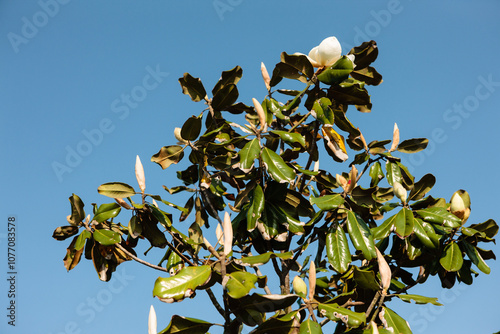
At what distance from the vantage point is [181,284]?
2.12 meters

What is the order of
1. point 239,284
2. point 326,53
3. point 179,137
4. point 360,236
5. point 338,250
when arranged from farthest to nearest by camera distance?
point 179,137 → point 326,53 → point 338,250 → point 360,236 → point 239,284

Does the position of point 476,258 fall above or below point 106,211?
below

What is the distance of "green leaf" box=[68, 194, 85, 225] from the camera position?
2752mm

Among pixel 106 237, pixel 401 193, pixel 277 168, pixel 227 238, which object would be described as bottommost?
pixel 401 193

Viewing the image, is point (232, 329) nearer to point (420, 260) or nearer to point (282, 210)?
point (282, 210)

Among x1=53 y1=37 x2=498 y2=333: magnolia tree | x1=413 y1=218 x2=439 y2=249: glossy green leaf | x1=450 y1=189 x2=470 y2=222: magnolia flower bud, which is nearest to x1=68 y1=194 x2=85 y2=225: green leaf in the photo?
x1=53 y1=37 x2=498 y2=333: magnolia tree

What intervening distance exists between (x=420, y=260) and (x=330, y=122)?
101 cm

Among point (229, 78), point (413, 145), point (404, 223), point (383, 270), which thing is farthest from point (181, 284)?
point (413, 145)

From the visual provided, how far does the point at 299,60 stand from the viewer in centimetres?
279

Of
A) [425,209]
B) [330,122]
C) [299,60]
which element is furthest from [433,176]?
[299,60]

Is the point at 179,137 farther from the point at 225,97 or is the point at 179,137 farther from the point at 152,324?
the point at 152,324

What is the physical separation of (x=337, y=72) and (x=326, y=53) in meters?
0.19

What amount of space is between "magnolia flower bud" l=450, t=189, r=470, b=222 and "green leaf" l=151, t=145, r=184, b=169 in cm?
168

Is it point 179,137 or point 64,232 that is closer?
point 64,232
